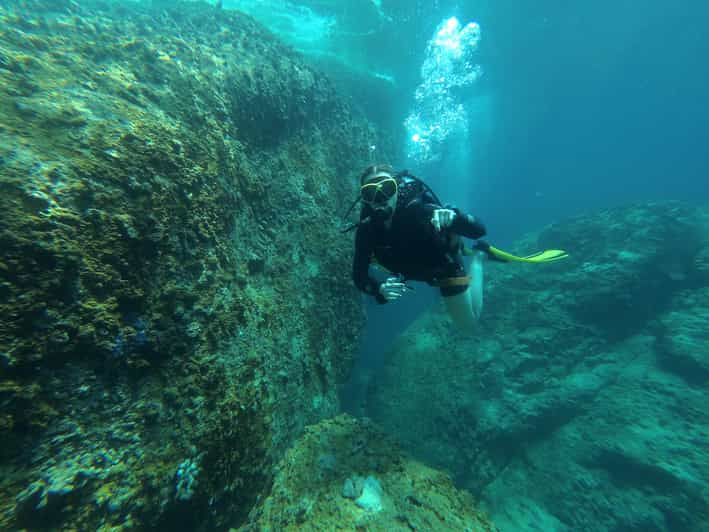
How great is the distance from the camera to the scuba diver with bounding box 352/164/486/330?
3148 mm

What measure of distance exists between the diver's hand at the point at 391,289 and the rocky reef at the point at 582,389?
5.79m

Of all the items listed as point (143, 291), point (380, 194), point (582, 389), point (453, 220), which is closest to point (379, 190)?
point (380, 194)

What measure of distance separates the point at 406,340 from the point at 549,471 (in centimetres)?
455

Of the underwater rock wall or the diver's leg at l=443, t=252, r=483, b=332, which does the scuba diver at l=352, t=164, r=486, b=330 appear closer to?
the diver's leg at l=443, t=252, r=483, b=332

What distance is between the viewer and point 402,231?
3332mm

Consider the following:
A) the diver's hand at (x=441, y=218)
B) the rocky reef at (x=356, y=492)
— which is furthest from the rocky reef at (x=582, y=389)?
the diver's hand at (x=441, y=218)

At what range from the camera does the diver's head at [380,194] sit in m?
3.09

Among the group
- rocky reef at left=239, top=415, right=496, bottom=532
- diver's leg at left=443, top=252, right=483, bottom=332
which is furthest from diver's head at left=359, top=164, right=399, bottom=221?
rocky reef at left=239, top=415, right=496, bottom=532

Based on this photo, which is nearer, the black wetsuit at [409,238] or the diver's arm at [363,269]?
the black wetsuit at [409,238]

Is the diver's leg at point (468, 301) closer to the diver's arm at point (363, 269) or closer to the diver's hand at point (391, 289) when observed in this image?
the diver's hand at point (391, 289)

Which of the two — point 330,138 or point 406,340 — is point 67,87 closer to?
point 330,138

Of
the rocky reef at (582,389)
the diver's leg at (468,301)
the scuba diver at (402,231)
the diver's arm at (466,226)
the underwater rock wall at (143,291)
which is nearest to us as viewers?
the underwater rock wall at (143,291)

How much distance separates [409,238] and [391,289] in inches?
22.8

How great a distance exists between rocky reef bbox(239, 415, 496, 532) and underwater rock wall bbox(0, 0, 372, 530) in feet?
0.80
